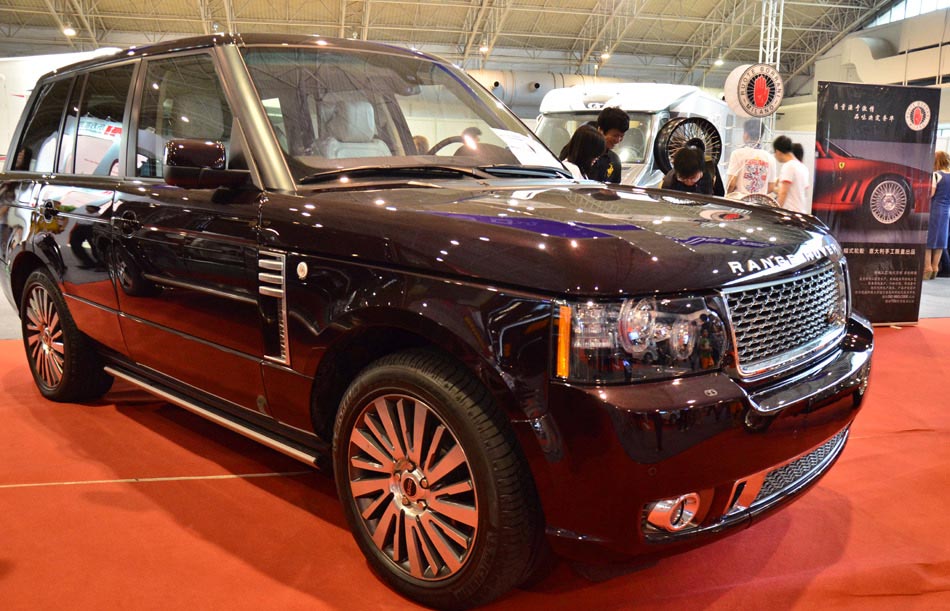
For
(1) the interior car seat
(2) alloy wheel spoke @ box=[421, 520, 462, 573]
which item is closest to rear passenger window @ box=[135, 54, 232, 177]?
(1) the interior car seat

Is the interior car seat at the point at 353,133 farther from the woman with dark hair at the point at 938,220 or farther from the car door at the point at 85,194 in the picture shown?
the woman with dark hair at the point at 938,220

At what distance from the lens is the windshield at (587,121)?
31.7 feet

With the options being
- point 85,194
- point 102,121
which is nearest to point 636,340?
point 85,194

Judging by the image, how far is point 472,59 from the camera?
2425 cm

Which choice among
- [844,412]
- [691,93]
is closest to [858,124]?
[691,93]

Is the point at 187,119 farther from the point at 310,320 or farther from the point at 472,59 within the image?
the point at 472,59

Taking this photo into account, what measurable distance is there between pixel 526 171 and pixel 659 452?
1.50 metres

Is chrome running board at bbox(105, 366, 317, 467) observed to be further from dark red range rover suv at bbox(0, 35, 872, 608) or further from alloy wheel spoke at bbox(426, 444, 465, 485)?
alloy wheel spoke at bbox(426, 444, 465, 485)

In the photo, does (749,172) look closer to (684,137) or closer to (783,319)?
(684,137)

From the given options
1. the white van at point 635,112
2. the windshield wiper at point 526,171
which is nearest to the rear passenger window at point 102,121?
the windshield wiper at point 526,171

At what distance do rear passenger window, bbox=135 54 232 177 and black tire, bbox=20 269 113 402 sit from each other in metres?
1.07

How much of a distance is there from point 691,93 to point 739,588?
8865 millimetres

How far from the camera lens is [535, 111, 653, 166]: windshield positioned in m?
9.67

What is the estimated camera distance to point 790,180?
281 inches
